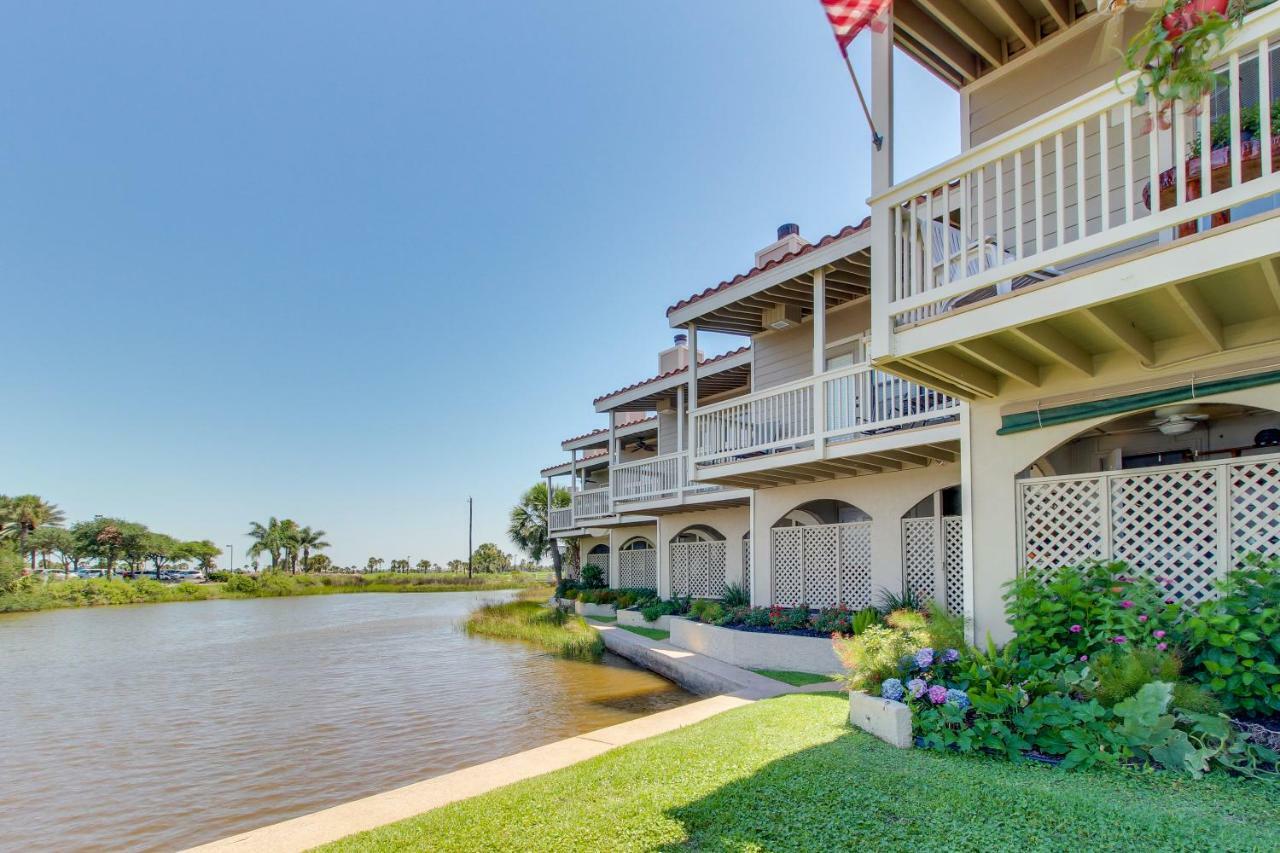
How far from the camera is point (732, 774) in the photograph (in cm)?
448

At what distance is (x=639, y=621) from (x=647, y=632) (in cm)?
179

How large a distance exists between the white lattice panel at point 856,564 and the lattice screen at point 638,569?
420 inches

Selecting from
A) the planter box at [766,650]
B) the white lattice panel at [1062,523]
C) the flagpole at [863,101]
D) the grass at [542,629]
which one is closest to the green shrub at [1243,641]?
the white lattice panel at [1062,523]

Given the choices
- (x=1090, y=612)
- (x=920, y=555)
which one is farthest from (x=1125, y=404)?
(x=920, y=555)

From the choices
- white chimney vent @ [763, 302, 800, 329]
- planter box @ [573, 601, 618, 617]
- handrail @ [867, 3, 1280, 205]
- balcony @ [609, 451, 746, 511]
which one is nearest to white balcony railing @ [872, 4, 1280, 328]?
handrail @ [867, 3, 1280, 205]

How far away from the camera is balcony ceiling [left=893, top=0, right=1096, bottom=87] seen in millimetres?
6660

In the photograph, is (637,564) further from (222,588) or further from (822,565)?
(222,588)

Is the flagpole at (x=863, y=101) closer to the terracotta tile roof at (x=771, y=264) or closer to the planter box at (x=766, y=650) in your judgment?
the terracotta tile roof at (x=771, y=264)

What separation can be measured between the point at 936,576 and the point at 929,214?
6653 mm

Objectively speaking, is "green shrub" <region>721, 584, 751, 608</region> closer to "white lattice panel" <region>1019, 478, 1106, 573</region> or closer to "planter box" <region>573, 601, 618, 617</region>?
"planter box" <region>573, 601, 618, 617</region>

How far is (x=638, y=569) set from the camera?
22.2 m

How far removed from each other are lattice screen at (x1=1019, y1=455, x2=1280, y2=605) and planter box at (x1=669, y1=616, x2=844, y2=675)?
4.07 meters

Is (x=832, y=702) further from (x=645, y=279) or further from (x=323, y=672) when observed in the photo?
(x=645, y=279)

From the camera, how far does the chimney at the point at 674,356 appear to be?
2142cm
